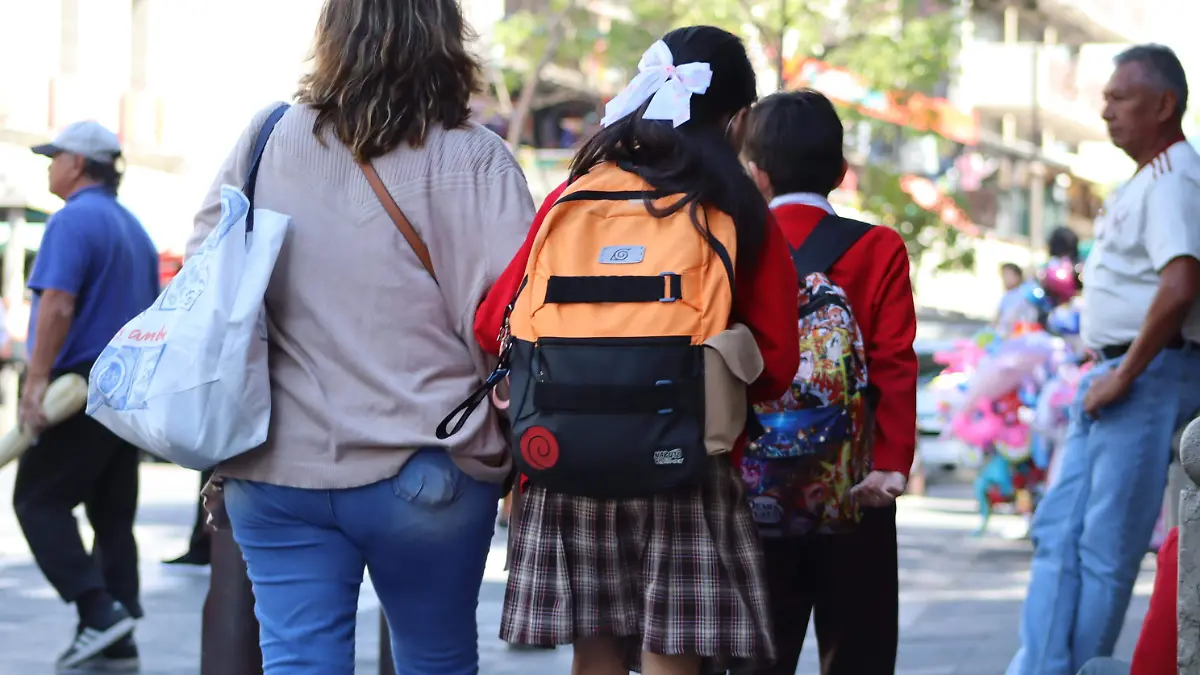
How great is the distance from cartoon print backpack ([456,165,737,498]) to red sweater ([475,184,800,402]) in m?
0.08

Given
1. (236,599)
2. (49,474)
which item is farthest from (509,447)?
(49,474)

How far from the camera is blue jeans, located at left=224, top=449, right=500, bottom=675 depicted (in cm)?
362

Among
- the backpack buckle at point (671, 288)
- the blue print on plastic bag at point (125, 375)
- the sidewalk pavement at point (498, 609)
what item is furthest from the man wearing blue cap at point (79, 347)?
the backpack buckle at point (671, 288)

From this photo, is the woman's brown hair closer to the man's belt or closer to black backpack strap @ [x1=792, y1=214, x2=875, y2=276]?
black backpack strap @ [x1=792, y1=214, x2=875, y2=276]

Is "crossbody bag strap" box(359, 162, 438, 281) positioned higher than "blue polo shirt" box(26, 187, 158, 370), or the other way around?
"crossbody bag strap" box(359, 162, 438, 281)

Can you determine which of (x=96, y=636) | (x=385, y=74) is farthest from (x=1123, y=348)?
(x=96, y=636)

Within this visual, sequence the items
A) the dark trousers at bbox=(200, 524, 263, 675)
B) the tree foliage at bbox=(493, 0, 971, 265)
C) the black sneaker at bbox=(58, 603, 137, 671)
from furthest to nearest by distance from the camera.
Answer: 1. the tree foliage at bbox=(493, 0, 971, 265)
2. the black sneaker at bbox=(58, 603, 137, 671)
3. the dark trousers at bbox=(200, 524, 263, 675)

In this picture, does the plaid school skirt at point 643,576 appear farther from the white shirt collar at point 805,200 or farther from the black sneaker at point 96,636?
the black sneaker at point 96,636

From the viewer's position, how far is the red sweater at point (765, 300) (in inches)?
140

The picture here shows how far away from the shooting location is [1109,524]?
18.0ft

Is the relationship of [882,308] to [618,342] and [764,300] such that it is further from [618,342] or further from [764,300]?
[618,342]

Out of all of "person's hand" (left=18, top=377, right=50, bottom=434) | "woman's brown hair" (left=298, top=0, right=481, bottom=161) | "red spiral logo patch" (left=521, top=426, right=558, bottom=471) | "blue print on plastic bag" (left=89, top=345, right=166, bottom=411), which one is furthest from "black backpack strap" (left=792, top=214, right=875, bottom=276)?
"person's hand" (left=18, top=377, right=50, bottom=434)

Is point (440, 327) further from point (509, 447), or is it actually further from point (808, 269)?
point (808, 269)

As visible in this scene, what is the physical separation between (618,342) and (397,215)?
0.54 m
